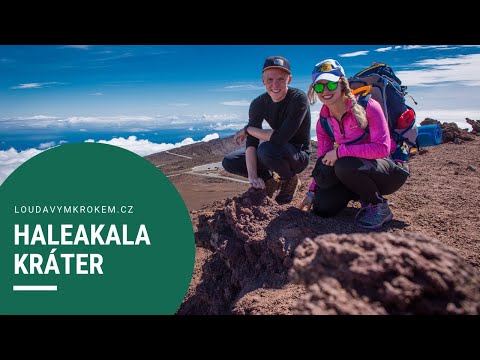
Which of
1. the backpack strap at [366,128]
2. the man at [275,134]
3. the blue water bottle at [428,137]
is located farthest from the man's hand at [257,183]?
the blue water bottle at [428,137]

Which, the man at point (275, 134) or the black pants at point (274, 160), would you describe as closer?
the man at point (275, 134)

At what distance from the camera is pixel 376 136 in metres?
3.08

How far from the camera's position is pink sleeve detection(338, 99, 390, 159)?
306 cm

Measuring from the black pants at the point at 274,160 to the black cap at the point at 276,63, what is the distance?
61 centimetres

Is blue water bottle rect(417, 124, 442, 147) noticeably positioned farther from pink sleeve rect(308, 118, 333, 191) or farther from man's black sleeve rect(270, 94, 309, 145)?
man's black sleeve rect(270, 94, 309, 145)

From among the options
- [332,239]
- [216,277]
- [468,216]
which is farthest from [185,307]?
[468,216]

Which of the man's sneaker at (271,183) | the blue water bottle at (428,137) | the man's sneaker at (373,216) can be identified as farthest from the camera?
the man's sneaker at (271,183)

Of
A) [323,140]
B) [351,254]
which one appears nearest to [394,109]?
A: [323,140]

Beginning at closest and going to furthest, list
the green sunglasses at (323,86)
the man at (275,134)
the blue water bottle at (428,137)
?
the green sunglasses at (323,86)
the man at (275,134)
the blue water bottle at (428,137)

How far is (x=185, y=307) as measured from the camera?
12.0ft

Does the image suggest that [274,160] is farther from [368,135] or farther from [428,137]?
[428,137]

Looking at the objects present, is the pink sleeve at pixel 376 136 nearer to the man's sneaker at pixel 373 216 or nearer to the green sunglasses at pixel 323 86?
the green sunglasses at pixel 323 86

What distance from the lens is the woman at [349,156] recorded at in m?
3.05

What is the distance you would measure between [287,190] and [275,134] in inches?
31.1
